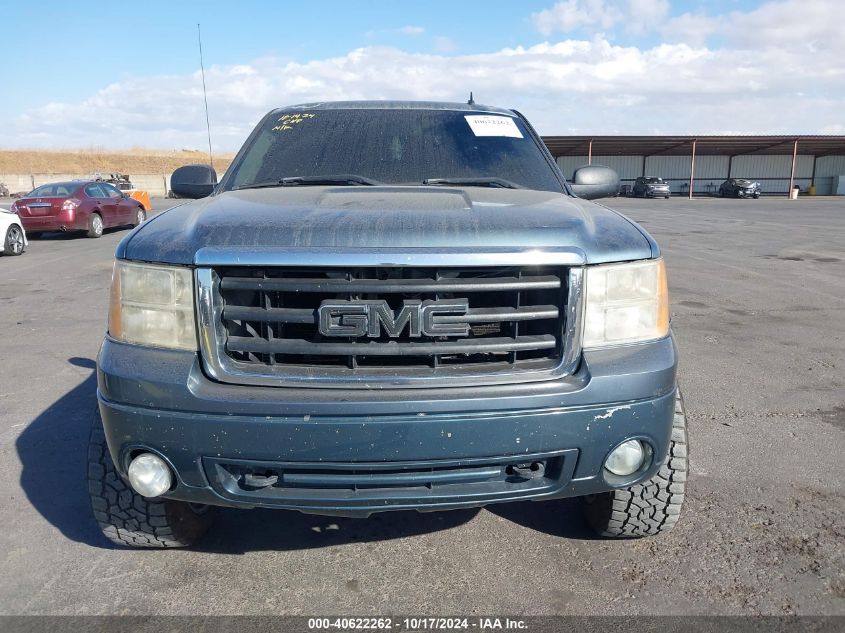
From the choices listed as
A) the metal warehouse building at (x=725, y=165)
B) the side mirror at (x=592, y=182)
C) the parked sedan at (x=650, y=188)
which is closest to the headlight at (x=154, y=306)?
the side mirror at (x=592, y=182)

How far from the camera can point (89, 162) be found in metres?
73.0

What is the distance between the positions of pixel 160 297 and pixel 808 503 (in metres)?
2.97

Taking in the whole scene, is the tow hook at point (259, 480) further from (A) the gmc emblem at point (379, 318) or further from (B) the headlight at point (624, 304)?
(B) the headlight at point (624, 304)

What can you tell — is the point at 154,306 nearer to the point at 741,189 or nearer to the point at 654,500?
the point at 654,500

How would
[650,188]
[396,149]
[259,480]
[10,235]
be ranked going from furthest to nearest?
[650,188], [10,235], [396,149], [259,480]

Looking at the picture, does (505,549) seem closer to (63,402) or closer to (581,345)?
(581,345)

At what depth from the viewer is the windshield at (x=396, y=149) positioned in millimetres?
3299

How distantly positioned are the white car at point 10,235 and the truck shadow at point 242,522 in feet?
36.3

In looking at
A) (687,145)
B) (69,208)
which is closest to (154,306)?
(69,208)

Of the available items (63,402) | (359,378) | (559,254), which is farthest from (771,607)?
(63,402)

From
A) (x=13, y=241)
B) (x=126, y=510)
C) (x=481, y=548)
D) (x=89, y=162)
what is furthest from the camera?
(x=89, y=162)

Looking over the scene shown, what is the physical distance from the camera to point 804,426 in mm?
3924

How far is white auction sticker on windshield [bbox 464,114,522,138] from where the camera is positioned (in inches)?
143

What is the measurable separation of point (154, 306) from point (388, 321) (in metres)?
0.81
